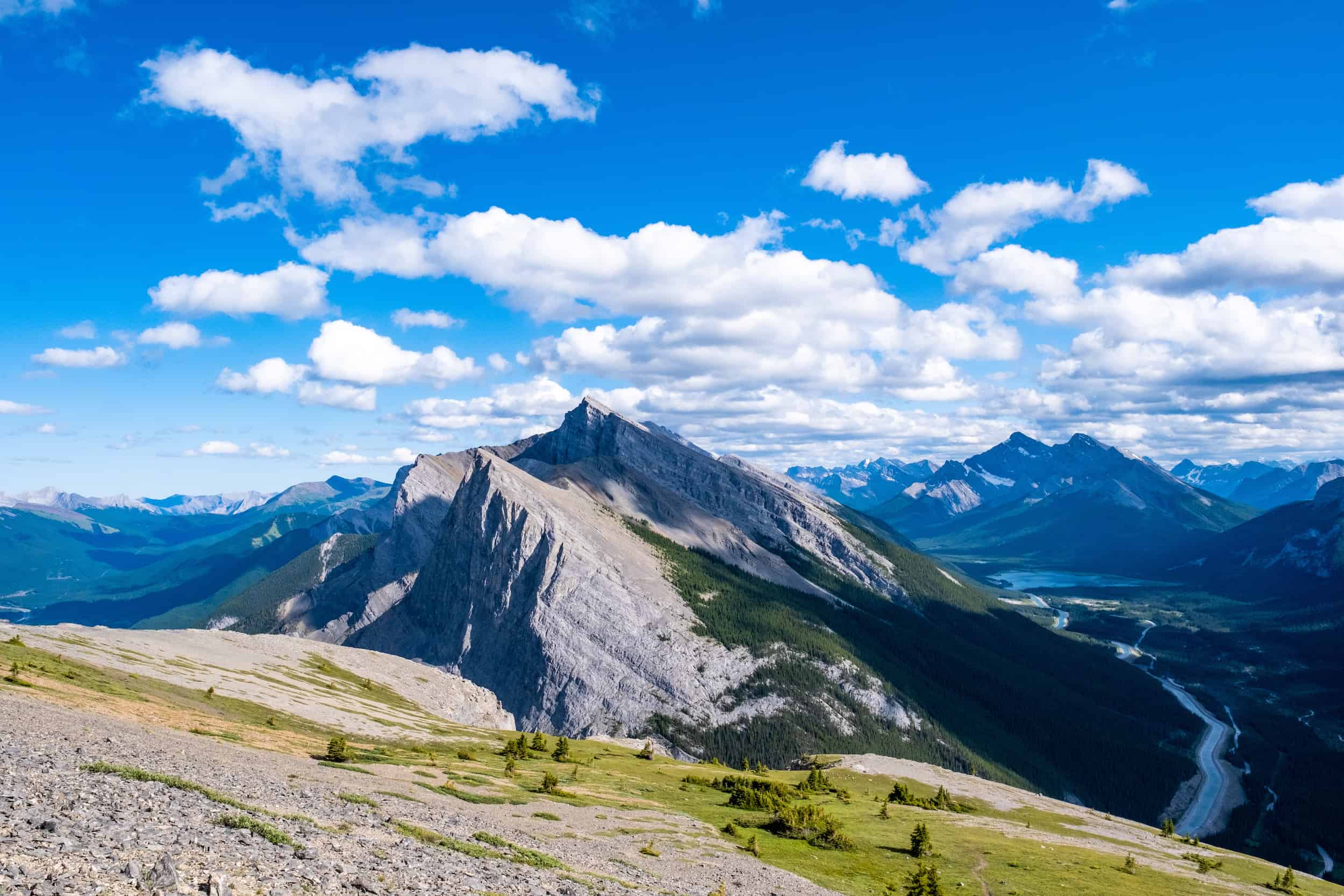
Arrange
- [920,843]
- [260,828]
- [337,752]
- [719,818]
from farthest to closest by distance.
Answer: [719,818] → [920,843] → [337,752] → [260,828]

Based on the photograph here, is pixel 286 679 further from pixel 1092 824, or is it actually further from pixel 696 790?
pixel 1092 824

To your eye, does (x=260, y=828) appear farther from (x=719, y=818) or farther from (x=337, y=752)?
(x=719, y=818)

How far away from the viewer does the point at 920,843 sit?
5547 centimetres

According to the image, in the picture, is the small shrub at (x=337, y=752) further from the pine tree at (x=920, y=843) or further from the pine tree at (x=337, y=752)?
the pine tree at (x=920, y=843)

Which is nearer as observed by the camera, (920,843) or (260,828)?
(260,828)

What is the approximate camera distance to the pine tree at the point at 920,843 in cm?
5522

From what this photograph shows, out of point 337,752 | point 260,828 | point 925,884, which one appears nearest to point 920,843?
point 925,884

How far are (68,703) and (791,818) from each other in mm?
53984

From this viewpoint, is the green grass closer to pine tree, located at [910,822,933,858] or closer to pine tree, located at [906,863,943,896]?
pine tree, located at [906,863,943,896]

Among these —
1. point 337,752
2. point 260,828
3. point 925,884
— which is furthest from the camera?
point 337,752

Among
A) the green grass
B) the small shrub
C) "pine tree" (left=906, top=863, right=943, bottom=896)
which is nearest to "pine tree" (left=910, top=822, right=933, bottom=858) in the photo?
"pine tree" (left=906, top=863, right=943, bottom=896)

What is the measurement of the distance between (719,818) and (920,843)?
15829 millimetres

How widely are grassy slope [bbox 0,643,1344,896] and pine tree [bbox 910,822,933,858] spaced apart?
1.04m

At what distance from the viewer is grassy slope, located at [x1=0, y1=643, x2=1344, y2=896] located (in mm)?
48750
